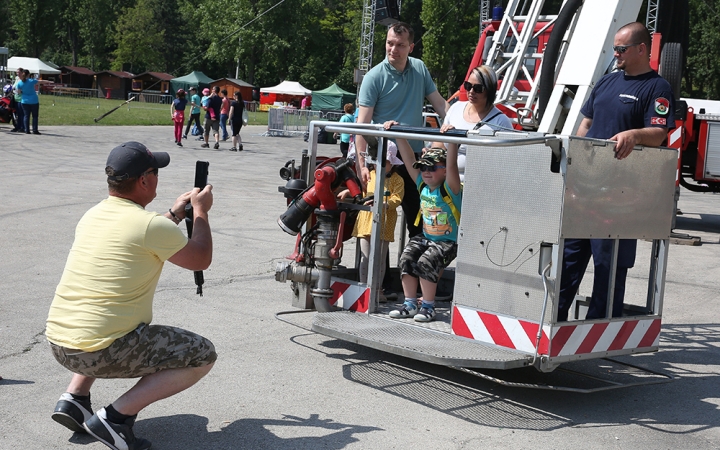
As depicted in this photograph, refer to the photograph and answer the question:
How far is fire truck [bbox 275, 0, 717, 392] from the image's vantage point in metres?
4.90

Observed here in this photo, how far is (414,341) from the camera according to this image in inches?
211

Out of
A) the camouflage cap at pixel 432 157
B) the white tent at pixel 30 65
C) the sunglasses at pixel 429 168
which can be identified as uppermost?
the white tent at pixel 30 65

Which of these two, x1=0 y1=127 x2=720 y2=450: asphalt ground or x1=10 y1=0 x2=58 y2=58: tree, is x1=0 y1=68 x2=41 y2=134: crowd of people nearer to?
x1=0 y1=127 x2=720 y2=450: asphalt ground

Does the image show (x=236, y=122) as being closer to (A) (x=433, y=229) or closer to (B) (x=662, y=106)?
(A) (x=433, y=229)

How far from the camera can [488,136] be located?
17.4 ft

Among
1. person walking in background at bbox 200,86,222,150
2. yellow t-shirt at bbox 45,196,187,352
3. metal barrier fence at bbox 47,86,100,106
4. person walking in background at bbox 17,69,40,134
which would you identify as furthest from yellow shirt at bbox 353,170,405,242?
metal barrier fence at bbox 47,86,100,106

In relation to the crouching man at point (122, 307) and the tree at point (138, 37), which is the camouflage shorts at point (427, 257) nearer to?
the crouching man at point (122, 307)

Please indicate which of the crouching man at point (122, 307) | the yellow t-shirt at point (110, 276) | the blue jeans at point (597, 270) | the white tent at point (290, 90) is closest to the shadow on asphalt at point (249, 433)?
the crouching man at point (122, 307)

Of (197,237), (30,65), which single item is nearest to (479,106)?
(197,237)

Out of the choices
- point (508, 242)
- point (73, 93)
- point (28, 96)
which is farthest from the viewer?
point (73, 93)

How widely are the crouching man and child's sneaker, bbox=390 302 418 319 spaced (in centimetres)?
218

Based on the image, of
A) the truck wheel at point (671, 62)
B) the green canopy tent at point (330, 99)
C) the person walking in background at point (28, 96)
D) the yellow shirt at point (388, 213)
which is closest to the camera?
the yellow shirt at point (388, 213)

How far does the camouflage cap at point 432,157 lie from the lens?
5.96 m

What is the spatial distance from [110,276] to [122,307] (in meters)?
0.16
